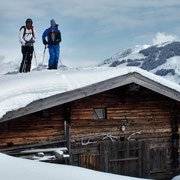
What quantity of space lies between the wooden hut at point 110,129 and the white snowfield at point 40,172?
3.16m

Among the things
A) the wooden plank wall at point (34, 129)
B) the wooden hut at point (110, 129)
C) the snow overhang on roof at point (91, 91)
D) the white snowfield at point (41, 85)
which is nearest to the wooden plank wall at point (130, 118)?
the wooden hut at point (110, 129)

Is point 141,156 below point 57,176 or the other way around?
below

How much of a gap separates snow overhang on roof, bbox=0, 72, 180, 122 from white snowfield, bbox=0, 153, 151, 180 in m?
2.75

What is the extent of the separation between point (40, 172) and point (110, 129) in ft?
18.5

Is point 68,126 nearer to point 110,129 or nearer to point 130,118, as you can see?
point 110,129

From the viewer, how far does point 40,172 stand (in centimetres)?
340

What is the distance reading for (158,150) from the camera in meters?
9.59

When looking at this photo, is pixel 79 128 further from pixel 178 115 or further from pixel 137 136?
pixel 178 115

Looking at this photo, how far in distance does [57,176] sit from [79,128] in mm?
5178

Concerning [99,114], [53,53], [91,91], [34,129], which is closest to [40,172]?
[91,91]

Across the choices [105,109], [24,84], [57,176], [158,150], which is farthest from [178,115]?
[57,176]

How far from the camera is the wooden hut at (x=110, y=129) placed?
7.64 metres

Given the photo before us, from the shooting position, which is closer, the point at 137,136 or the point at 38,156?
the point at 38,156

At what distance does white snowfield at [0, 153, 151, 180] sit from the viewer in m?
3.28
